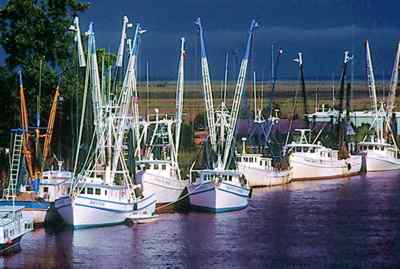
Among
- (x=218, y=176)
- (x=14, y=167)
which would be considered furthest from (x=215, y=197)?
(x=14, y=167)

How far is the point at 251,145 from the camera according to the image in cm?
13562

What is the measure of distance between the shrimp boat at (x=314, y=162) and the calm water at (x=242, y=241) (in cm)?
2805

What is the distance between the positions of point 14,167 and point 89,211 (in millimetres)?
11230

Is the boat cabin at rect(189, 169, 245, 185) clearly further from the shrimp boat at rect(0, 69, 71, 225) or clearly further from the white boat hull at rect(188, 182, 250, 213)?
the shrimp boat at rect(0, 69, 71, 225)

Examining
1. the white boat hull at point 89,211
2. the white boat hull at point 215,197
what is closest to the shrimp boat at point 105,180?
the white boat hull at point 89,211

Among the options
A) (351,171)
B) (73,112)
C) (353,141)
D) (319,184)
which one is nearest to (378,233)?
(73,112)

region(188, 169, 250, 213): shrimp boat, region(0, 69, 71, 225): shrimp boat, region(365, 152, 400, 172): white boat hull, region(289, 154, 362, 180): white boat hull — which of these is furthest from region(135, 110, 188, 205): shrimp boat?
region(365, 152, 400, 172): white boat hull

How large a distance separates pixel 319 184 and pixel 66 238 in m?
50.2

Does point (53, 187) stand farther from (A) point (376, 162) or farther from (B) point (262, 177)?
(A) point (376, 162)

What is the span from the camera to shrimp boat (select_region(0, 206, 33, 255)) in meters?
66.3

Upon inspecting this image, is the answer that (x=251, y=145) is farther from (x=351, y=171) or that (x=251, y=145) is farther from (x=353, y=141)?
(x=353, y=141)

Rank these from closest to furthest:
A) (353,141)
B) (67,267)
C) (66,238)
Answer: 1. (67,267)
2. (66,238)
3. (353,141)

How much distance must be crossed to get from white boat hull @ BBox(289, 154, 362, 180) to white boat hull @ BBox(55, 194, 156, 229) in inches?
1863

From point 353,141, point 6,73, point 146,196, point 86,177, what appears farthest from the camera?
point 353,141
